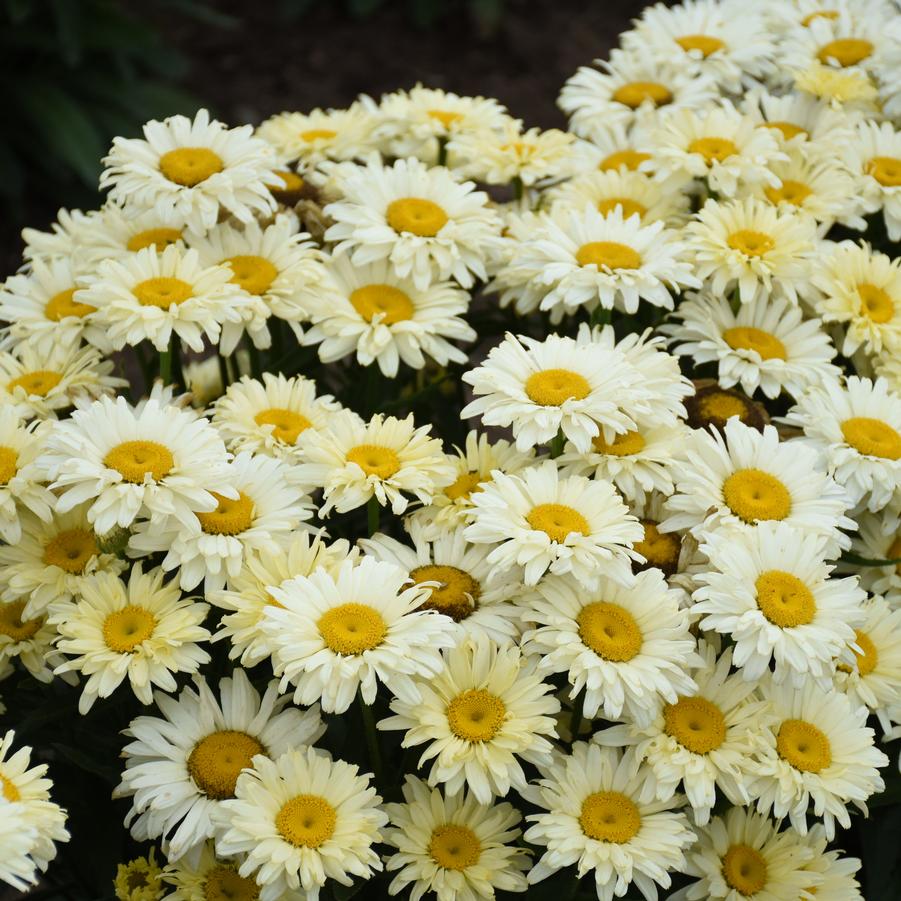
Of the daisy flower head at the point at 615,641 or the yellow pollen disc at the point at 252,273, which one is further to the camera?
the yellow pollen disc at the point at 252,273

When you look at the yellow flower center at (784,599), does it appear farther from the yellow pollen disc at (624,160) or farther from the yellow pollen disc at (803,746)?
the yellow pollen disc at (624,160)

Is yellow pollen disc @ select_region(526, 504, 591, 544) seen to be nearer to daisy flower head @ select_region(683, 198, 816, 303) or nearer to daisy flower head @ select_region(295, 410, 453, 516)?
daisy flower head @ select_region(295, 410, 453, 516)

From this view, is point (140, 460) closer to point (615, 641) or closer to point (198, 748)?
point (198, 748)

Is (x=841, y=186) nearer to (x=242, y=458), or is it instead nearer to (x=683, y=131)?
(x=683, y=131)

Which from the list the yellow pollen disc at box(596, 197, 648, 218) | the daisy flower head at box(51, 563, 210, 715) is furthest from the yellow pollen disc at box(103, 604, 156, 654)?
the yellow pollen disc at box(596, 197, 648, 218)

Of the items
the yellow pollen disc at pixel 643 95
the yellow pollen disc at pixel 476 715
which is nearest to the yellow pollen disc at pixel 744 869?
the yellow pollen disc at pixel 476 715

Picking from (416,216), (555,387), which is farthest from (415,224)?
(555,387)
